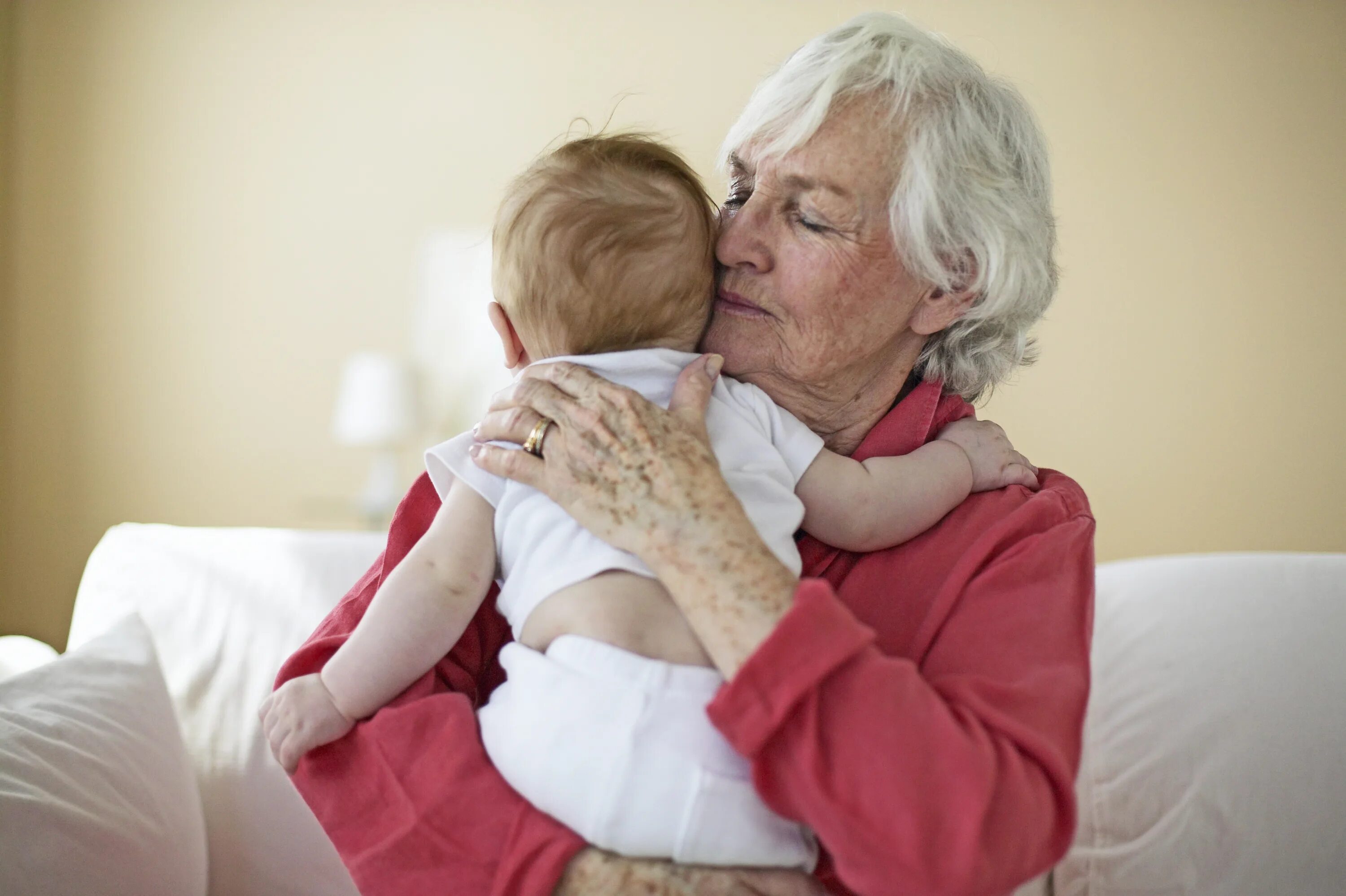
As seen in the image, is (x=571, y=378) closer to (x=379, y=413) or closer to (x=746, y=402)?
(x=746, y=402)

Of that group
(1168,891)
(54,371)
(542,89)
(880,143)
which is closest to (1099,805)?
(1168,891)

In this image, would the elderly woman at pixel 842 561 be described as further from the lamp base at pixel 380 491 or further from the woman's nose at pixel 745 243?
the lamp base at pixel 380 491

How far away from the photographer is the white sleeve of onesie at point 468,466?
3.33 feet

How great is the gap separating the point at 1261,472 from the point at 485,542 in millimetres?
3806

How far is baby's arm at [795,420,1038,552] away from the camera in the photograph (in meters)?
1.08

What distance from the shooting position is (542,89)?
13.6 feet

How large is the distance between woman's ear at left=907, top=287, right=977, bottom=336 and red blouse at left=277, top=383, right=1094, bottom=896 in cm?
8

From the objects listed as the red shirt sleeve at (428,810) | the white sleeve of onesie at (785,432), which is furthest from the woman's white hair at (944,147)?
the red shirt sleeve at (428,810)

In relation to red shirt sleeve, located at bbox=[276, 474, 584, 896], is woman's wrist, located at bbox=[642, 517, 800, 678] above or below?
above

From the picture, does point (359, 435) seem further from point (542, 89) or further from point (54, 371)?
point (542, 89)

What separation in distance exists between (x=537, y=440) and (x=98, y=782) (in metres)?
1.04

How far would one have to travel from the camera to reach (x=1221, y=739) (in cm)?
187

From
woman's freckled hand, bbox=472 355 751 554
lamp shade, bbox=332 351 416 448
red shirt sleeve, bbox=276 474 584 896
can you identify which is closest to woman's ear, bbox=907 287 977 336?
woman's freckled hand, bbox=472 355 751 554

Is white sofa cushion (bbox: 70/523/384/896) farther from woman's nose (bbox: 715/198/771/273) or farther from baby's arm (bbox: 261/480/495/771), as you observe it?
woman's nose (bbox: 715/198/771/273)
